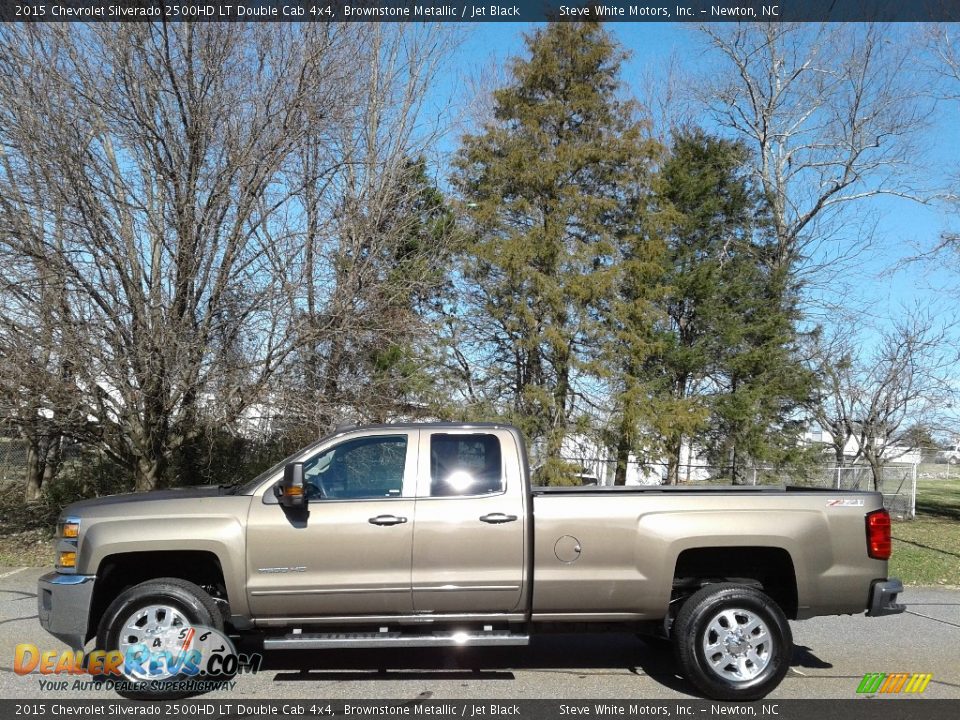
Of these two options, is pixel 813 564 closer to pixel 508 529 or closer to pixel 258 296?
pixel 508 529

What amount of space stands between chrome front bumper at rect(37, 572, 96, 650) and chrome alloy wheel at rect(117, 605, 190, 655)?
0.28m

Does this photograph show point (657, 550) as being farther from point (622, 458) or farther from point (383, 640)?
point (622, 458)

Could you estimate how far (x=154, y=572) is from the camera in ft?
20.6

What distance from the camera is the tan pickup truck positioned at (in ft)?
19.4

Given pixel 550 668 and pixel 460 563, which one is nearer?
pixel 460 563

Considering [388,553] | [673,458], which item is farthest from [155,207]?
[673,458]

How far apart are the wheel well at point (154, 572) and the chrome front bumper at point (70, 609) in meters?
0.17

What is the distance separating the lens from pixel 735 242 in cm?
2536

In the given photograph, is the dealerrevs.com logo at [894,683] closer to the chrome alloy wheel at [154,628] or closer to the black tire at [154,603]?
the black tire at [154,603]

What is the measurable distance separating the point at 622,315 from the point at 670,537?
13699 mm

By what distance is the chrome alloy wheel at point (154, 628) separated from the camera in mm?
5852

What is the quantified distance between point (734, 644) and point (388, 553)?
97.0 inches

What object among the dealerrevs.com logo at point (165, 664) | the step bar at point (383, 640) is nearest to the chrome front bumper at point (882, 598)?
the step bar at point (383, 640)

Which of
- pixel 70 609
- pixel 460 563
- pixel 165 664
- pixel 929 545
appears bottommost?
pixel 929 545
